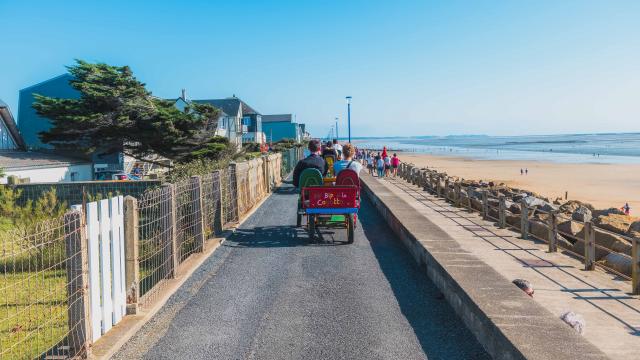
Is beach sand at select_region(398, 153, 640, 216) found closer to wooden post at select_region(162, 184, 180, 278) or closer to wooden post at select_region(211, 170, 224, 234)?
wooden post at select_region(211, 170, 224, 234)

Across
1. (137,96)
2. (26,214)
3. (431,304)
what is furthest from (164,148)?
(431,304)

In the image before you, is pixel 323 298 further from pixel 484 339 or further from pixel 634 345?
pixel 634 345

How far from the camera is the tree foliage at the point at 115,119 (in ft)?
92.3

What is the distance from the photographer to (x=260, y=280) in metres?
7.71

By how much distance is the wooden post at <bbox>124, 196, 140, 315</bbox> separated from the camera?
19.2ft

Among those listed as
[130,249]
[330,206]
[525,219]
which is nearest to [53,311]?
[130,249]

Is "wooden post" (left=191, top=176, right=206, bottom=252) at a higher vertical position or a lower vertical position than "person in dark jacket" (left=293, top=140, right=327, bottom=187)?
lower

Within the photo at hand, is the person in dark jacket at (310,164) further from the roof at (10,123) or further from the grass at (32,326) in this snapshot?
the roof at (10,123)

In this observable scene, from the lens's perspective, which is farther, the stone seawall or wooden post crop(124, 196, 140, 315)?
wooden post crop(124, 196, 140, 315)

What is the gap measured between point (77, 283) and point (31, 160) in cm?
2708

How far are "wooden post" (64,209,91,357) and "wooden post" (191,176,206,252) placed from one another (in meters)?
4.29

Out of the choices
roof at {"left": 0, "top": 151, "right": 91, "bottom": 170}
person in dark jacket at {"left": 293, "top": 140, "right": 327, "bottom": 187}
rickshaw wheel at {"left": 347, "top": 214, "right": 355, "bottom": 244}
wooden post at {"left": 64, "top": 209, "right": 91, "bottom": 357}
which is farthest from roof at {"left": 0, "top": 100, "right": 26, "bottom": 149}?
wooden post at {"left": 64, "top": 209, "right": 91, "bottom": 357}

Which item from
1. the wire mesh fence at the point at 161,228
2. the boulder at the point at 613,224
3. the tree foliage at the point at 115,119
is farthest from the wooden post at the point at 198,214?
the tree foliage at the point at 115,119

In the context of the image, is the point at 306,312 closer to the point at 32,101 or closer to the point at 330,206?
the point at 330,206
